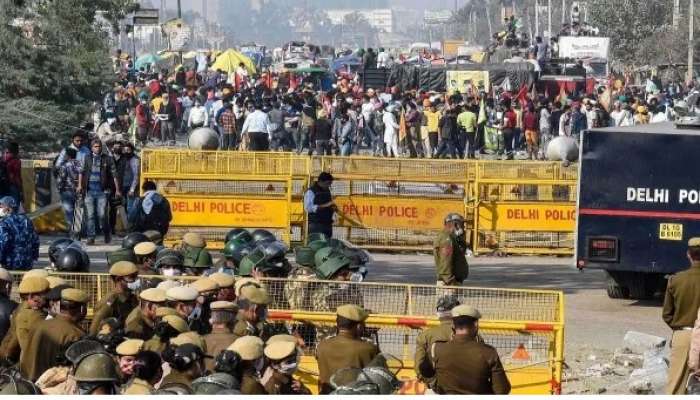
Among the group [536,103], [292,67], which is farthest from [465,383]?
[292,67]

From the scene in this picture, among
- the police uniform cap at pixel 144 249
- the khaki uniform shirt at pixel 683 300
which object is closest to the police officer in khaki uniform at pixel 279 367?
the khaki uniform shirt at pixel 683 300

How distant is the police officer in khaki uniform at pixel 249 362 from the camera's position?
9.83 meters

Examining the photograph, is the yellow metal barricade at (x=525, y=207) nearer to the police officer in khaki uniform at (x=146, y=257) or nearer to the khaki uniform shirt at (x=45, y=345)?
the police officer in khaki uniform at (x=146, y=257)

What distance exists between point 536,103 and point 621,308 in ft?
88.8

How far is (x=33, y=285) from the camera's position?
12336 millimetres

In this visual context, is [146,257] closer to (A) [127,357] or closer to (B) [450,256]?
(B) [450,256]

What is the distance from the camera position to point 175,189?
24.8 m

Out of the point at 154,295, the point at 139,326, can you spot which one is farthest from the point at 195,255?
the point at 139,326

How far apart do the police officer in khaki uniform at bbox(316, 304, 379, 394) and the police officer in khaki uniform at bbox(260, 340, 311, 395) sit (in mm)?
1020

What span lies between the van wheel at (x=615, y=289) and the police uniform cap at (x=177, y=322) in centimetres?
987

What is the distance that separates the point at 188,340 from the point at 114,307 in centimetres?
284

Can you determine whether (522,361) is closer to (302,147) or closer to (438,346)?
(438,346)

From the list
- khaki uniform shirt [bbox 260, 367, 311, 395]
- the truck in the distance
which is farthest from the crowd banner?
the truck in the distance

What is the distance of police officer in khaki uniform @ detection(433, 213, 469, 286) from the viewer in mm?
17188
